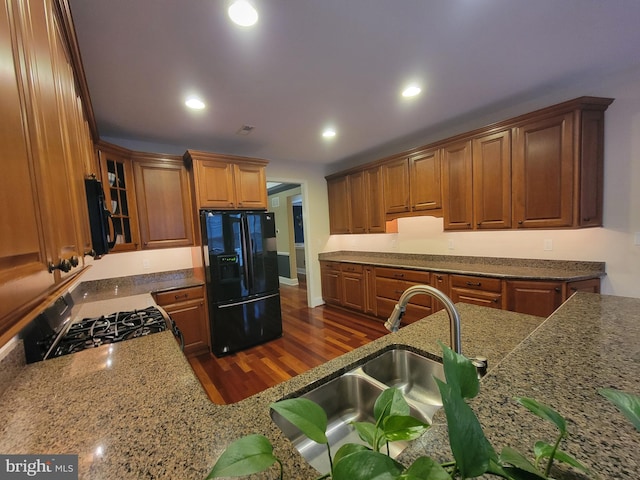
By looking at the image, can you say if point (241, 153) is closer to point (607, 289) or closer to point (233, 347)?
point (233, 347)

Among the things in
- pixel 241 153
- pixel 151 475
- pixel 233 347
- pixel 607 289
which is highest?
pixel 241 153

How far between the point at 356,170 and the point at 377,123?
110 centimetres

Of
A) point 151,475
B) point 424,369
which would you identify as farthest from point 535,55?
point 151,475

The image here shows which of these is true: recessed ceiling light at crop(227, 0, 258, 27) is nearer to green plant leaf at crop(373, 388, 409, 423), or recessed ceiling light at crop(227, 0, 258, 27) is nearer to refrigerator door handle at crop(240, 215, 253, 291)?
green plant leaf at crop(373, 388, 409, 423)

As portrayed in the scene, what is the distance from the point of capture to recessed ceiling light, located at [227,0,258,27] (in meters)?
1.29

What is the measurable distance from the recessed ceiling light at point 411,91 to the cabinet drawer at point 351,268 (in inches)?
90.9

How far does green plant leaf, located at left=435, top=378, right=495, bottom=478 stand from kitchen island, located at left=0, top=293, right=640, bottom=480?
0.34 meters

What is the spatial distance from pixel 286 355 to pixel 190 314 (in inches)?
45.9

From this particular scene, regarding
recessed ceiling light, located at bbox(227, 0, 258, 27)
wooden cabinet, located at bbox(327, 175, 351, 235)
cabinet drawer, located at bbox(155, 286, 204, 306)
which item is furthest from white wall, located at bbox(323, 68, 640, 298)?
cabinet drawer, located at bbox(155, 286, 204, 306)

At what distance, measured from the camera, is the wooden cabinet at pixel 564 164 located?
85.3 inches

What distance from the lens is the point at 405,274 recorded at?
324 cm

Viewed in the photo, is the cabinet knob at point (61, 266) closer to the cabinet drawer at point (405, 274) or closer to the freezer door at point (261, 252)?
the freezer door at point (261, 252)

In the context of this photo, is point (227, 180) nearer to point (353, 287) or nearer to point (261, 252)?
point (261, 252)

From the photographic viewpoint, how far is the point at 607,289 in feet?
7.43
